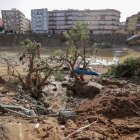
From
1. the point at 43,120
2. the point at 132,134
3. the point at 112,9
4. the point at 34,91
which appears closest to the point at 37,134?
the point at 43,120

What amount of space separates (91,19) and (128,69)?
188 feet

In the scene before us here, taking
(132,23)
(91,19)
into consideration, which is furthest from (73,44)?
(132,23)

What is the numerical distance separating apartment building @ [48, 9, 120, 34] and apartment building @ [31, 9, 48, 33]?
171 cm

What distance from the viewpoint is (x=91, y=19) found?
75312 millimetres

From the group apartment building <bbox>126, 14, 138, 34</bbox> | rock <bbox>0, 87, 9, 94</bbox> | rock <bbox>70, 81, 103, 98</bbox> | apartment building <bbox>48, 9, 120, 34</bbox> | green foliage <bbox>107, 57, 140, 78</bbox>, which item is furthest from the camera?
apartment building <bbox>126, 14, 138, 34</bbox>

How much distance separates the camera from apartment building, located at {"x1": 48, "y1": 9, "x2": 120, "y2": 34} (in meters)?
73.2

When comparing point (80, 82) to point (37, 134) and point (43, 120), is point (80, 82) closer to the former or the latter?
point (43, 120)

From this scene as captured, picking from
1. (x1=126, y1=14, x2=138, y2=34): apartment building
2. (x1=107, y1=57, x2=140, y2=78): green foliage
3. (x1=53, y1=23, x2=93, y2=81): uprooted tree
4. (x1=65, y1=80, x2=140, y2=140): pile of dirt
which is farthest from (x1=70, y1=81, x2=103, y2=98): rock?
(x1=126, y1=14, x2=138, y2=34): apartment building

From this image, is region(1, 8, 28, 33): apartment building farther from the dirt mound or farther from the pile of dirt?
the pile of dirt

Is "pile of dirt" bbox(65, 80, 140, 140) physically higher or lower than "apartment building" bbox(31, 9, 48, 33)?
lower

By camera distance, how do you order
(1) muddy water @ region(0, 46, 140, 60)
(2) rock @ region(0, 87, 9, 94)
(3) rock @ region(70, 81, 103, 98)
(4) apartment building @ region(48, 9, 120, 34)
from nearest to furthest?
(2) rock @ region(0, 87, 9, 94)
(3) rock @ region(70, 81, 103, 98)
(1) muddy water @ region(0, 46, 140, 60)
(4) apartment building @ region(48, 9, 120, 34)

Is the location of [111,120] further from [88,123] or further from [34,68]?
[34,68]

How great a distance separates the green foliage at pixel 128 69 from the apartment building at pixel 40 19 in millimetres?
60372

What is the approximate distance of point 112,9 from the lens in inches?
2847
